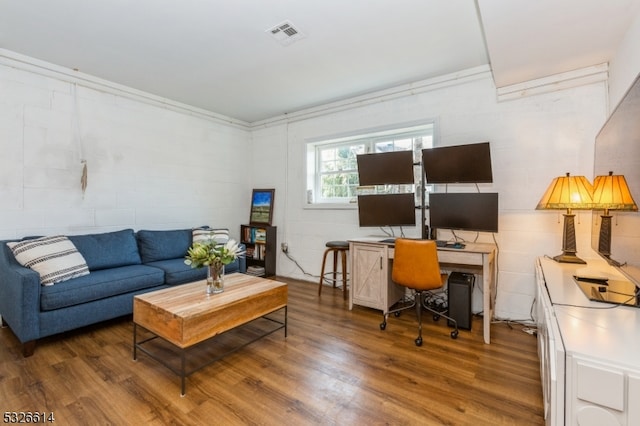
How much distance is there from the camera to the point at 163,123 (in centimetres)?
393

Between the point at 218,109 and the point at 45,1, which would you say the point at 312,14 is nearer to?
the point at 45,1

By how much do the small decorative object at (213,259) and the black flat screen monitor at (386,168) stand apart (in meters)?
1.77

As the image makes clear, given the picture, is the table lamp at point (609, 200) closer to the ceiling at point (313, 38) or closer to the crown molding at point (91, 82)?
the ceiling at point (313, 38)

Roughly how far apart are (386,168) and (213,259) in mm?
2065

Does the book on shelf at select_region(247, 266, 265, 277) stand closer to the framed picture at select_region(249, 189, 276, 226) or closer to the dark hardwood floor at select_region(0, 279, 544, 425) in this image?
the framed picture at select_region(249, 189, 276, 226)

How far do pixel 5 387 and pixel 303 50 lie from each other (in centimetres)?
323

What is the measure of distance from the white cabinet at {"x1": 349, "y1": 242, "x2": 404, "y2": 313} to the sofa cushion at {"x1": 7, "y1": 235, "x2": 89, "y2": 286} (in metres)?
2.59

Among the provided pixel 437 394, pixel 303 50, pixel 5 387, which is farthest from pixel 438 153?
pixel 5 387

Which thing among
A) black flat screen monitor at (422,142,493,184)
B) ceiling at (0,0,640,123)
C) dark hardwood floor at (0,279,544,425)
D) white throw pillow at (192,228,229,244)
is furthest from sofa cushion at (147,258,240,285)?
black flat screen monitor at (422,142,493,184)

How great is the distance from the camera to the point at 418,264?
2.53 meters

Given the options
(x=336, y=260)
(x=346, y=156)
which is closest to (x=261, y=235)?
(x=336, y=260)

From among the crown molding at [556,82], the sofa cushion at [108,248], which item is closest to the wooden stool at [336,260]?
the sofa cushion at [108,248]

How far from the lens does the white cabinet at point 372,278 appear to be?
2.97 metres

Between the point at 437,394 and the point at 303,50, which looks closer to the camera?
the point at 437,394
